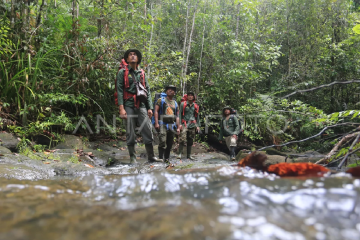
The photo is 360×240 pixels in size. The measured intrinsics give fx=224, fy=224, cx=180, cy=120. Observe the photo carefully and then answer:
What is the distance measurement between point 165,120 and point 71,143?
2600 millimetres

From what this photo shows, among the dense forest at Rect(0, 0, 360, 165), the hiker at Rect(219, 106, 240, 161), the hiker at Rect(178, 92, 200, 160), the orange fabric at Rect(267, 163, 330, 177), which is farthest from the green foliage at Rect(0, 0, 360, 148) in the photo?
the hiker at Rect(178, 92, 200, 160)

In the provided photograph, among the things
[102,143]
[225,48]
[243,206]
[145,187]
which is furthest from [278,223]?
[225,48]

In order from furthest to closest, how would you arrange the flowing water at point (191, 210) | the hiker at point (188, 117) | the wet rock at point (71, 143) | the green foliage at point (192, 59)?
the hiker at point (188, 117) < the wet rock at point (71, 143) < the green foliage at point (192, 59) < the flowing water at point (191, 210)

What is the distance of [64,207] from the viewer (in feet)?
3.84

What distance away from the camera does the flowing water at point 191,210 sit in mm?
864

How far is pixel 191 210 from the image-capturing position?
1095 millimetres

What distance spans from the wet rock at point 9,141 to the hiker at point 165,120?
115 inches

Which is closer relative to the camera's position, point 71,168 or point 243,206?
point 243,206

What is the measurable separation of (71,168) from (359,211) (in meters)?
3.58

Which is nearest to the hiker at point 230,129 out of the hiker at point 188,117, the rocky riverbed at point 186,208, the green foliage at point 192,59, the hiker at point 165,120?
the hiker at point 188,117

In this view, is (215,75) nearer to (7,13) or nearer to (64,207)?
(7,13)

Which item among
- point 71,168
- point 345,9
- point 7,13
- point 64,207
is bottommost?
point 71,168

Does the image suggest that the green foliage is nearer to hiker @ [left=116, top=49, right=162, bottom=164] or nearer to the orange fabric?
the orange fabric

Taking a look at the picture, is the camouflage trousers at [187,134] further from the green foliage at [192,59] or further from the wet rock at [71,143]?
the wet rock at [71,143]
